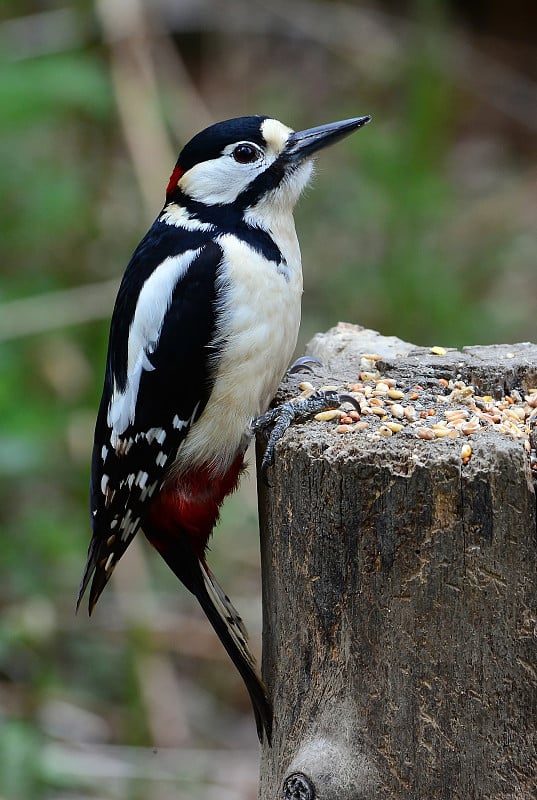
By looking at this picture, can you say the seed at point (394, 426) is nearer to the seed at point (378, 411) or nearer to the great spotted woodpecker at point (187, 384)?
the seed at point (378, 411)

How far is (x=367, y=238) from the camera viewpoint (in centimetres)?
550

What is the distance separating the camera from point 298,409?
2.22m

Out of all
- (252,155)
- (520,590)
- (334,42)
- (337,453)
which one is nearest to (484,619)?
(520,590)

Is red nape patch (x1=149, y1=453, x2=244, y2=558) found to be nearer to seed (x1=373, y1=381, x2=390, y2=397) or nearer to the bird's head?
seed (x1=373, y1=381, x2=390, y2=397)

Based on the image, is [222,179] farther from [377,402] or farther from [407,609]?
[407,609]

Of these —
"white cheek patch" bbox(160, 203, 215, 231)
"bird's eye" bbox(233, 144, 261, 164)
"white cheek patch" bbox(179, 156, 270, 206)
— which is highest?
"bird's eye" bbox(233, 144, 261, 164)

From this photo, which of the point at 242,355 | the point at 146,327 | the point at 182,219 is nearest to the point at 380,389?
the point at 242,355

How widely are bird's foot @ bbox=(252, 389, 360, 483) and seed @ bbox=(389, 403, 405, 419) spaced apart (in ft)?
0.23

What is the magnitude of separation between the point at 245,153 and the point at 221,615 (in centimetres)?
126

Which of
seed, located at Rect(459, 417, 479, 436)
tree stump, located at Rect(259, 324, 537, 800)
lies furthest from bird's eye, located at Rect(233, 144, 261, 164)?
seed, located at Rect(459, 417, 479, 436)

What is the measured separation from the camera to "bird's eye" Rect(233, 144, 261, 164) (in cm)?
287

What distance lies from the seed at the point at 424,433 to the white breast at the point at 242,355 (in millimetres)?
707

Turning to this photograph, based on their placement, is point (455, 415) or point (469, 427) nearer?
point (469, 427)

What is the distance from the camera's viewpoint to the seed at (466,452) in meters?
1.79
